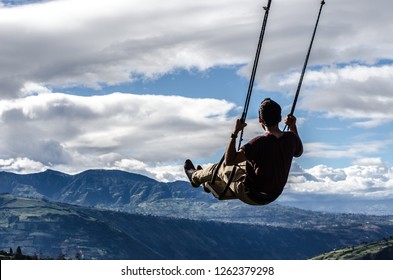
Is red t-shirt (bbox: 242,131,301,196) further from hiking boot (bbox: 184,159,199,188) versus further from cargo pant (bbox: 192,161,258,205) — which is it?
hiking boot (bbox: 184,159,199,188)

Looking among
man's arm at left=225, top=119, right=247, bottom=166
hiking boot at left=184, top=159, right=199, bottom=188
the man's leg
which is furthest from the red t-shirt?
hiking boot at left=184, top=159, right=199, bottom=188

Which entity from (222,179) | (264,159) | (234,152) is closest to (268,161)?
(264,159)

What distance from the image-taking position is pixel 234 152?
14.3 m

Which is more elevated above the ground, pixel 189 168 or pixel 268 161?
pixel 189 168

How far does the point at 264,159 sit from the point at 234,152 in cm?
70

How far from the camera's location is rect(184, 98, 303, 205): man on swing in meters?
14.0

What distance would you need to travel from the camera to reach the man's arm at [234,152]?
13.9 meters

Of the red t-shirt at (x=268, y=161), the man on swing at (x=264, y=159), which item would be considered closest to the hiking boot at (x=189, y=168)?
the man on swing at (x=264, y=159)

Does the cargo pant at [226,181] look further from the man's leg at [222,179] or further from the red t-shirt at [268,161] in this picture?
the red t-shirt at [268,161]

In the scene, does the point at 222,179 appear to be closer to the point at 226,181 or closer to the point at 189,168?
the point at 226,181
